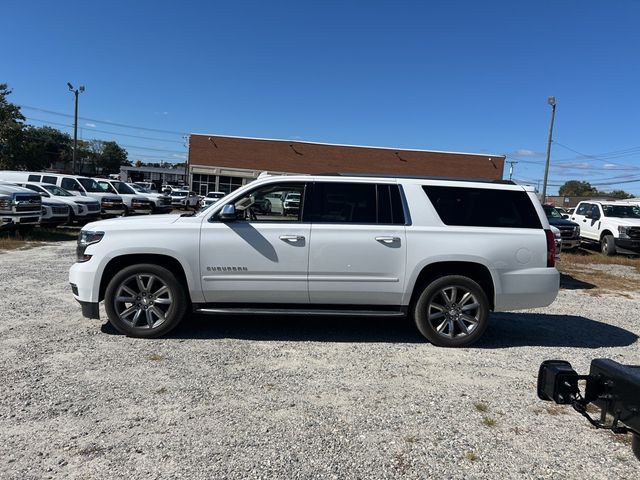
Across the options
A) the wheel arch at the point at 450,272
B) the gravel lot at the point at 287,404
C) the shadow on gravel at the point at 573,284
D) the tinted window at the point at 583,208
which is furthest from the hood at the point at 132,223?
the tinted window at the point at 583,208

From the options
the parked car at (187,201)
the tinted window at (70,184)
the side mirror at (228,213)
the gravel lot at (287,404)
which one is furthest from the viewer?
the parked car at (187,201)

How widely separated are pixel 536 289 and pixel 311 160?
1814 inches

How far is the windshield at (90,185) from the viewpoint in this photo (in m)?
22.4

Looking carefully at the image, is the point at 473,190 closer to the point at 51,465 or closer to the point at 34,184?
the point at 51,465

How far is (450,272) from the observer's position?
5.68 m

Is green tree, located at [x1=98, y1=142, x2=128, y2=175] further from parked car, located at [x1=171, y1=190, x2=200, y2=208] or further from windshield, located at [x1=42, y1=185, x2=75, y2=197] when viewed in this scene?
windshield, located at [x1=42, y1=185, x2=75, y2=197]

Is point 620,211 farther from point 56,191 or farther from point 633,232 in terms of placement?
point 56,191

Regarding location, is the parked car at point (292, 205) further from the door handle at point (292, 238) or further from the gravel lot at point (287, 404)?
the gravel lot at point (287, 404)

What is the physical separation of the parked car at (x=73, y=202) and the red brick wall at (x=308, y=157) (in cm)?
3222

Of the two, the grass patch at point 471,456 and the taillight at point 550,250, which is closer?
the grass patch at point 471,456

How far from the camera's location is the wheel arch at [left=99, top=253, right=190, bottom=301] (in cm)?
552

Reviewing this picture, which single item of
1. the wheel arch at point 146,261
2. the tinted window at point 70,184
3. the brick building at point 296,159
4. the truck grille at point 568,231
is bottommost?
the wheel arch at point 146,261

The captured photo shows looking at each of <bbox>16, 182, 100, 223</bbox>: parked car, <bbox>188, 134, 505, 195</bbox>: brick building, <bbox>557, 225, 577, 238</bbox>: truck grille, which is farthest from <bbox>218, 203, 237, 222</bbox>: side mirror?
<bbox>188, 134, 505, 195</bbox>: brick building

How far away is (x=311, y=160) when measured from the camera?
50719 mm
